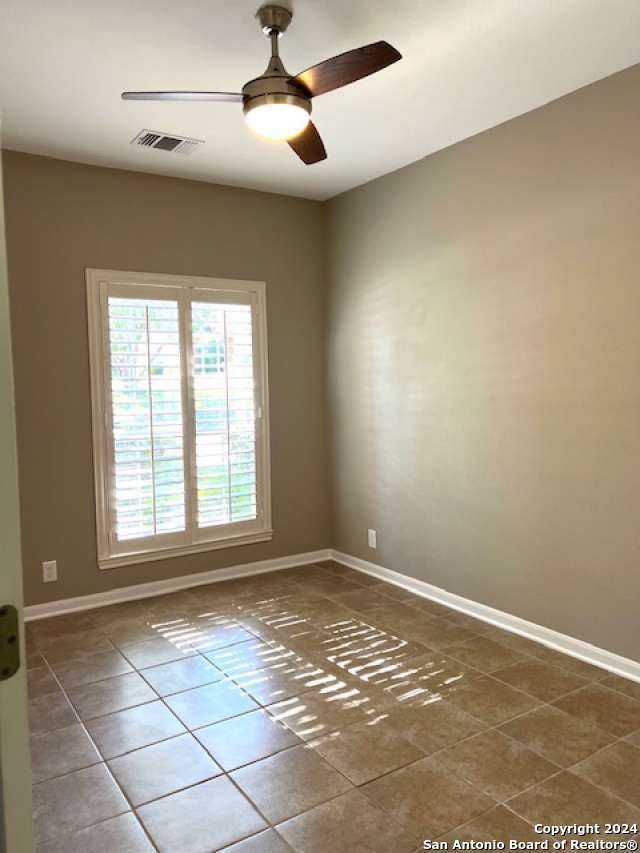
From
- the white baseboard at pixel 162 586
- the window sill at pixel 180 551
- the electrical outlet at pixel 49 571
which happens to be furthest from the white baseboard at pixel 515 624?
the electrical outlet at pixel 49 571

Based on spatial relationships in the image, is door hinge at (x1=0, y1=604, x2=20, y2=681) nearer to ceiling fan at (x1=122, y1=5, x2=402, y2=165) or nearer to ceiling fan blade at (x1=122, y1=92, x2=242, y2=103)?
ceiling fan at (x1=122, y1=5, x2=402, y2=165)

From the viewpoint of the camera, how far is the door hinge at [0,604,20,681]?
83 cm

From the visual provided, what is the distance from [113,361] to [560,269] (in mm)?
2565

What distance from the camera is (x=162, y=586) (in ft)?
13.6

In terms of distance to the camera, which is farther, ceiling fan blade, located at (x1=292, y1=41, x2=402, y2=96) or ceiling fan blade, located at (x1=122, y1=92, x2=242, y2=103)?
ceiling fan blade, located at (x1=122, y1=92, x2=242, y2=103)

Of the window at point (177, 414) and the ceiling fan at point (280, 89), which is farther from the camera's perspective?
the window at point (177, 414)

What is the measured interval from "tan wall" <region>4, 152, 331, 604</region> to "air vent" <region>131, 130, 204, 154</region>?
0.48 meters

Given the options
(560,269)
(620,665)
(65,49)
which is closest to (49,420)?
(65,49)

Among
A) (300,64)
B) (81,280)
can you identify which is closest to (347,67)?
(300,64)

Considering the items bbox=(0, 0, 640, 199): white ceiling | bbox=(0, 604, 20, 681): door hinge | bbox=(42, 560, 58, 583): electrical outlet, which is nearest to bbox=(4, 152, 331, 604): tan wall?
bbox=(42, 560, 58, 583): electrical outlet

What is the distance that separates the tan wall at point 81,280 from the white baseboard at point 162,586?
5 cm

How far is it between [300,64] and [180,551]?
2902 mm

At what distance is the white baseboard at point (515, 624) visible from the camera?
2.91 metres

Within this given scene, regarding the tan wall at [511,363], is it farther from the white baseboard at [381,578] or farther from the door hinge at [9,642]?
the door hinge at [9,642]
